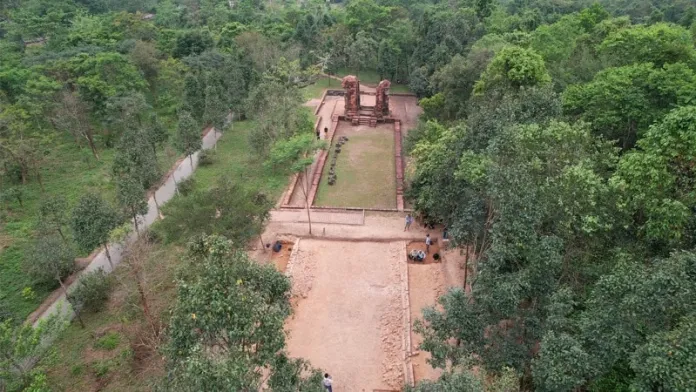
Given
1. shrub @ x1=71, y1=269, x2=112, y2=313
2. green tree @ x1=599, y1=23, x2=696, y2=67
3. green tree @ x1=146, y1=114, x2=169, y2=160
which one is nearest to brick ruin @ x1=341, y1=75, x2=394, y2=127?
green tree @ x1=146, y1=114, x2=169, y2=160

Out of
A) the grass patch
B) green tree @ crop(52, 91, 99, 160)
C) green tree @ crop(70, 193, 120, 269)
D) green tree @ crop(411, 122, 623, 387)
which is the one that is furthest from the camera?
the grass patch

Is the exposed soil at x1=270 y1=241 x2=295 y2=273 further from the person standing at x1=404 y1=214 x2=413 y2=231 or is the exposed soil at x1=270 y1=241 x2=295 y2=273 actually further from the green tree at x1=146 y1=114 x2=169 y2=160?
the green tree at x1=146 y1=114 x2=169 y2=160

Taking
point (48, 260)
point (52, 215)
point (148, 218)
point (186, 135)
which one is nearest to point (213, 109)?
point (186, 135)

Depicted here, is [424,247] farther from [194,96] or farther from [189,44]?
[189,44]

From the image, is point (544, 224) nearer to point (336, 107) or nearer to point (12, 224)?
point (12, 224)

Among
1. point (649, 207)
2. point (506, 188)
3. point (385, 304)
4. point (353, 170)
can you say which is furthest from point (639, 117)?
point (353, 170)
